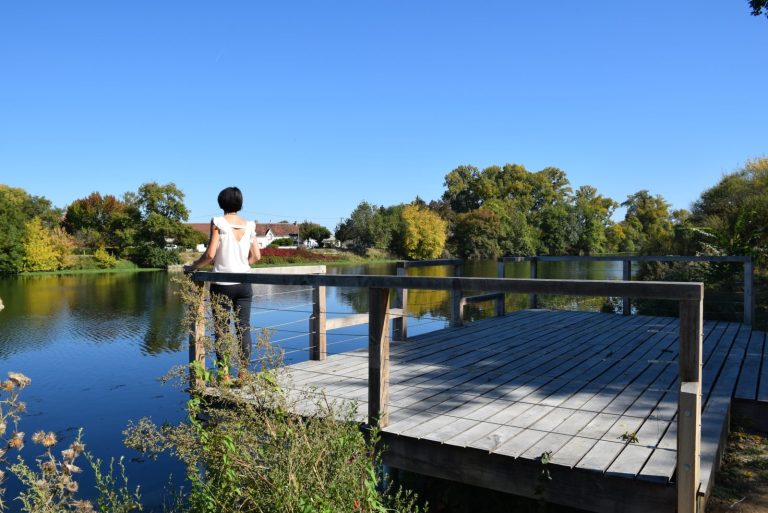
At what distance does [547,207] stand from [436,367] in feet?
206

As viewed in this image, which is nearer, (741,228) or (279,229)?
(741,228)

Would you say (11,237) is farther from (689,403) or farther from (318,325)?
(689,403)

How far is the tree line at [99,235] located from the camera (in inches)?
1428

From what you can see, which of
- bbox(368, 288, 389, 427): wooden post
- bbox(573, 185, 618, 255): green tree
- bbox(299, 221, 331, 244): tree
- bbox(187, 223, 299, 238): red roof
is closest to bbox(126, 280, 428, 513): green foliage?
bbox(368, 288, 389, 427): wooden post

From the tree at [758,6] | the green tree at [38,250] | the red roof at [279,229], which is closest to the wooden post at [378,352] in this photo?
the tree at [758,6]

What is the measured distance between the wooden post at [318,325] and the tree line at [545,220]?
1173cm

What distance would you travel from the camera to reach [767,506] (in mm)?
2961

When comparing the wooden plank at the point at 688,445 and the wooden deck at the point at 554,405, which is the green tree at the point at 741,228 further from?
the wooden plank at the point at 688,445

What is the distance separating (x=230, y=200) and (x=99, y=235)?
1872 inches

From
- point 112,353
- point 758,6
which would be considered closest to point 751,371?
point 758,6

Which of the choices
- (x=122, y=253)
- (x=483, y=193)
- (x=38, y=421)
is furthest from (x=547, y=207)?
(x=38, y=421)

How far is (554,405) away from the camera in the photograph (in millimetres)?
3895

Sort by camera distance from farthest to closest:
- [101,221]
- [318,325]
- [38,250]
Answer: [101,221], [38,250], [318,325]

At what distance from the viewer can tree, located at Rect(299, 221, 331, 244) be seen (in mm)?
69812
